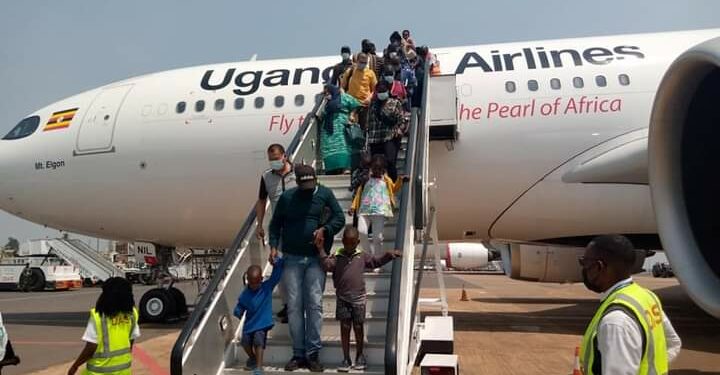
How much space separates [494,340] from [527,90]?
11.8ft

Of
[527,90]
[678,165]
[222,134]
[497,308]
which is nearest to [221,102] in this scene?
[222,134]

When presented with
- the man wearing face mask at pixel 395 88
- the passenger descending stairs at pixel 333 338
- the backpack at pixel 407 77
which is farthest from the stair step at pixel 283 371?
the backpack at pixel 407 77

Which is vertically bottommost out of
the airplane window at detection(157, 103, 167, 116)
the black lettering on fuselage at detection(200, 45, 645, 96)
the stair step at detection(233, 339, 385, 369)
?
the stair step at detection(233, 339, 385, 369)

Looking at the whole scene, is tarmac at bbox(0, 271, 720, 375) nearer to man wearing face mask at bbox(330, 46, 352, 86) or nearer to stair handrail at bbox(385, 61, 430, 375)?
stair handrail at bbox(385, 61, 430, 375)

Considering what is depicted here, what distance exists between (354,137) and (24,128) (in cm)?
675

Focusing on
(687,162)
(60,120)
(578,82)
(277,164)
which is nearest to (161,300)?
(60,120)

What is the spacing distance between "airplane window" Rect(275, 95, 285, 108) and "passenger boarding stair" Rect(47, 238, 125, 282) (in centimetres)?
1984

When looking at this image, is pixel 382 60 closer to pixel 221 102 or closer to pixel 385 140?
pixel 385 140

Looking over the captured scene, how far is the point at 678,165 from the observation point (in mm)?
5363

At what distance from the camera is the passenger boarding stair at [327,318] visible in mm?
4179

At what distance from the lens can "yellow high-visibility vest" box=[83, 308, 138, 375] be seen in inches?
149

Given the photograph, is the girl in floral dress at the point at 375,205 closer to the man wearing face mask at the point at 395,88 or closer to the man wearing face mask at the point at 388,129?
the man wearing face mask at the point at 388,129

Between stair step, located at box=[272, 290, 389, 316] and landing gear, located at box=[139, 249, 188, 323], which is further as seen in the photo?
landing gear, located at box=[139, 249, 188, 323]

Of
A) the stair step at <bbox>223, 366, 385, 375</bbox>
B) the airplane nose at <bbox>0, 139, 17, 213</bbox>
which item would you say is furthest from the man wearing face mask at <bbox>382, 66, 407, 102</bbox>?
the airplane nose at <bbox>0, 139, 17, 213</bbox>
